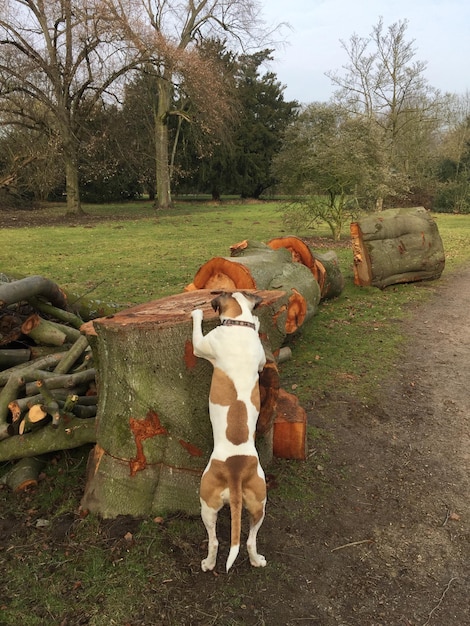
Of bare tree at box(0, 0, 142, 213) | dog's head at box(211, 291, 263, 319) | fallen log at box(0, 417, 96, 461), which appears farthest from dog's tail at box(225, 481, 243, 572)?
bare tree at box(0, 0, 142, 213)

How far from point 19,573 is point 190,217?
2385 centimetres

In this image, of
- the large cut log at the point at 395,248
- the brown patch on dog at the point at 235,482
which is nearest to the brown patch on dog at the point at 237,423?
the brown patch on dog at the point at 235,482

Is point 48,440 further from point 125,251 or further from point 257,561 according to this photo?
point 125,251

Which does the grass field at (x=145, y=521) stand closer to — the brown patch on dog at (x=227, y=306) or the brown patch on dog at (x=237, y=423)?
the brown patch on dog at (x=237, y=423)

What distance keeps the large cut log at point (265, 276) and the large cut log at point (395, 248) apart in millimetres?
2905

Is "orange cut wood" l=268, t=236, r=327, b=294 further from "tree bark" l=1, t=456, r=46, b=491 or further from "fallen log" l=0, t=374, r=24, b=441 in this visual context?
"tree bark" l=1, t=456, r=46, b=491

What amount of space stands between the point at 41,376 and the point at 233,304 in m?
1.83

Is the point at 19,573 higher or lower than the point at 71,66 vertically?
lower

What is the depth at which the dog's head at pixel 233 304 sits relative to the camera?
300 cm

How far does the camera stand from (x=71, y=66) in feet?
72.8

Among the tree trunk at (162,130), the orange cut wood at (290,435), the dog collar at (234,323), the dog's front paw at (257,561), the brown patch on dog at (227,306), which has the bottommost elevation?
the dog's front paw at (257,561)

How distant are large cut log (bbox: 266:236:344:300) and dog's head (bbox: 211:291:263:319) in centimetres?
446

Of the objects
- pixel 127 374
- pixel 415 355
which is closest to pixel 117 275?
pixel 415 355

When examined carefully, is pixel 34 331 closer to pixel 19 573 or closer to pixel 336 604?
pixel 19 573
